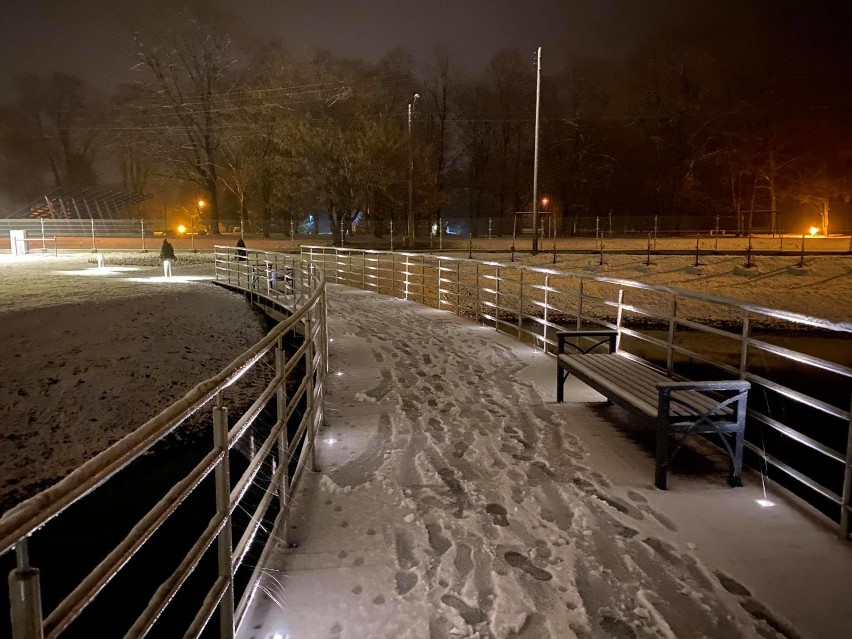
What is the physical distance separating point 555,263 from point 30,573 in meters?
27.2

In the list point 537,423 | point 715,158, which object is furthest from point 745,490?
point 715,158

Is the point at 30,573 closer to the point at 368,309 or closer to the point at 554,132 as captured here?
the point at 368,309

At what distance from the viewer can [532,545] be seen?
12.5ft

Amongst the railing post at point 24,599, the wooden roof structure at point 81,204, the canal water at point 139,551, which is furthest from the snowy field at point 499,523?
the wooden roof structure at point 81,204

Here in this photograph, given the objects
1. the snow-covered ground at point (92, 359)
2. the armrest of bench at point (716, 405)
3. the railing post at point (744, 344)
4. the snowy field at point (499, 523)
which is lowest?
the snow-covered ground at point (92, 359)

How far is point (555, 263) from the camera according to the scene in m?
27.7

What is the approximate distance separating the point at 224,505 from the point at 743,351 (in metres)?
3.87

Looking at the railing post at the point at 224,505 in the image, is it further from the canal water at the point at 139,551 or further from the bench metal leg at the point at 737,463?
the bench metal leg at the point at 737,463

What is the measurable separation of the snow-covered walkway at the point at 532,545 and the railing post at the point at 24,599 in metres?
1.79

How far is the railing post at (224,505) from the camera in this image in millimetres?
2625

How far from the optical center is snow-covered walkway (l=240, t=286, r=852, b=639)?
3.11m

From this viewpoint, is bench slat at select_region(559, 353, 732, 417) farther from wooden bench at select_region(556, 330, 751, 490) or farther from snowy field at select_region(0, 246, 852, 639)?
snowy field at select_region(0, 246, 852, 639)

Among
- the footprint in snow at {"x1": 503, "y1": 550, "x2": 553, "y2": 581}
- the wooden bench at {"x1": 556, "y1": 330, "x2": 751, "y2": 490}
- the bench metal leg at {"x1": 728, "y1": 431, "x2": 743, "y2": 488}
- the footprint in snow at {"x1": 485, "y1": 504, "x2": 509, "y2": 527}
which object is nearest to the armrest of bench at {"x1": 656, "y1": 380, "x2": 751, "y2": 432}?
the wooden bench at {"x1": 556, "y1": 330, "x2": 751, "y2": 490}

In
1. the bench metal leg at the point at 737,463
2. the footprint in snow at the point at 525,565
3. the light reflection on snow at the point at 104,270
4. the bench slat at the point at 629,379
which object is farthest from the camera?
the light reflection on snow at the point at 104,270
